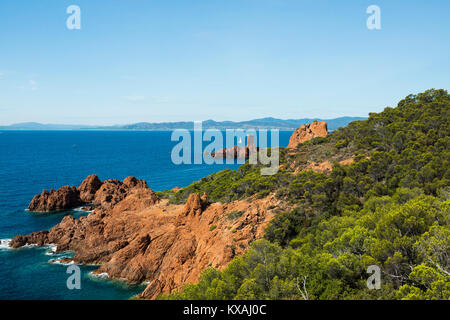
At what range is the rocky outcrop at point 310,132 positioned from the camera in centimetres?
7400

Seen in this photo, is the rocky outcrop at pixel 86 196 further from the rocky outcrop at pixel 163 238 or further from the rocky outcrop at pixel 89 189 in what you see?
the rocky outcrop at pixel 163 238

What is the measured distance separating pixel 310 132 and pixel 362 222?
5913 cm

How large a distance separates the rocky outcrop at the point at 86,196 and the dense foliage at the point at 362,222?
24822mm

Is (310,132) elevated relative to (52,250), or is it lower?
elevated

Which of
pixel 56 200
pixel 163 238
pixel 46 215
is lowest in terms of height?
pixel 46 215

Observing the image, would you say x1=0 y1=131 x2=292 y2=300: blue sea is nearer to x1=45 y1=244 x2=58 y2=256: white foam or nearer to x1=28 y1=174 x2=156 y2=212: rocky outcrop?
x1=45 y1=244 x2=58 y2=256: white foam

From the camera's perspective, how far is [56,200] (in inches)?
→ 2372

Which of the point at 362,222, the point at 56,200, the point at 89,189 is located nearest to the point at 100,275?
the point at 362,222

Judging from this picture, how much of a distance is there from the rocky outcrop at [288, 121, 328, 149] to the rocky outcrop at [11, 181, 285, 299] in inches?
1660

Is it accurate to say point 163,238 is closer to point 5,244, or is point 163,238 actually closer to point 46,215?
point 5,244

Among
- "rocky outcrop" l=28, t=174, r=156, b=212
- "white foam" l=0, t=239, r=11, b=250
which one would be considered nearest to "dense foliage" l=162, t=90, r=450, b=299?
"rocky outcrop" l=28, t=174, r=156, b=212

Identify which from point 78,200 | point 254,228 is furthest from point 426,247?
point 78,200

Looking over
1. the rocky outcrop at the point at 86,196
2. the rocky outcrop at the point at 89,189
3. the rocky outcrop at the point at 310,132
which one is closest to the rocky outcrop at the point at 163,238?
the rocky outcrop at the point at 86,196

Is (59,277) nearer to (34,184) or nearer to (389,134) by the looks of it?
(389,134)
